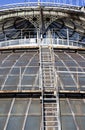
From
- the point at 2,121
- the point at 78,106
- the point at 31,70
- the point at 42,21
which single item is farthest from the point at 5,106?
the point at 42,21

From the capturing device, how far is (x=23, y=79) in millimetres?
22938

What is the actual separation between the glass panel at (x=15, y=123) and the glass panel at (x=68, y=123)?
168cm

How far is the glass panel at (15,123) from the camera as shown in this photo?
1942cm

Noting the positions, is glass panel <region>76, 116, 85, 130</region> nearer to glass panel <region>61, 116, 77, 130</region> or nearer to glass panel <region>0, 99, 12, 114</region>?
glass panel <region>61, 116, 77, 130</region>

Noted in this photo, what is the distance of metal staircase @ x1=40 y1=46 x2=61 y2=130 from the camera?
19.5 meters

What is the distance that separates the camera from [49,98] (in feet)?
68.4

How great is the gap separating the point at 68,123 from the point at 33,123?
1.40 meters

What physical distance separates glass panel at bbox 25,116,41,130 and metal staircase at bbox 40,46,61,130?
0.72 ft

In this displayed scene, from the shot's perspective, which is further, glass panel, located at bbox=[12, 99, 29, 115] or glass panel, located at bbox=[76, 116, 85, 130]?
glass panel, located at bbox=[12, 99, 29, 115]


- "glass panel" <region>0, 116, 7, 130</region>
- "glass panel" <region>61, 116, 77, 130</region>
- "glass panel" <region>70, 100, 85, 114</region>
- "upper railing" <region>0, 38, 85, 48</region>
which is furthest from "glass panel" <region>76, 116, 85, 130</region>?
"upper railing" <region>0, 38, 85, 48</region>

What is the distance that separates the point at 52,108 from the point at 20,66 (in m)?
4.80

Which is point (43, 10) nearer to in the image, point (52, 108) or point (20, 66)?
point (20, 66)

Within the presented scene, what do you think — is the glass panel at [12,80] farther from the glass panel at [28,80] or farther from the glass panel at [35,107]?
the glass panel at [35,107]

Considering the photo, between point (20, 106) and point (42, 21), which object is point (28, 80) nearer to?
point (20, 106)
